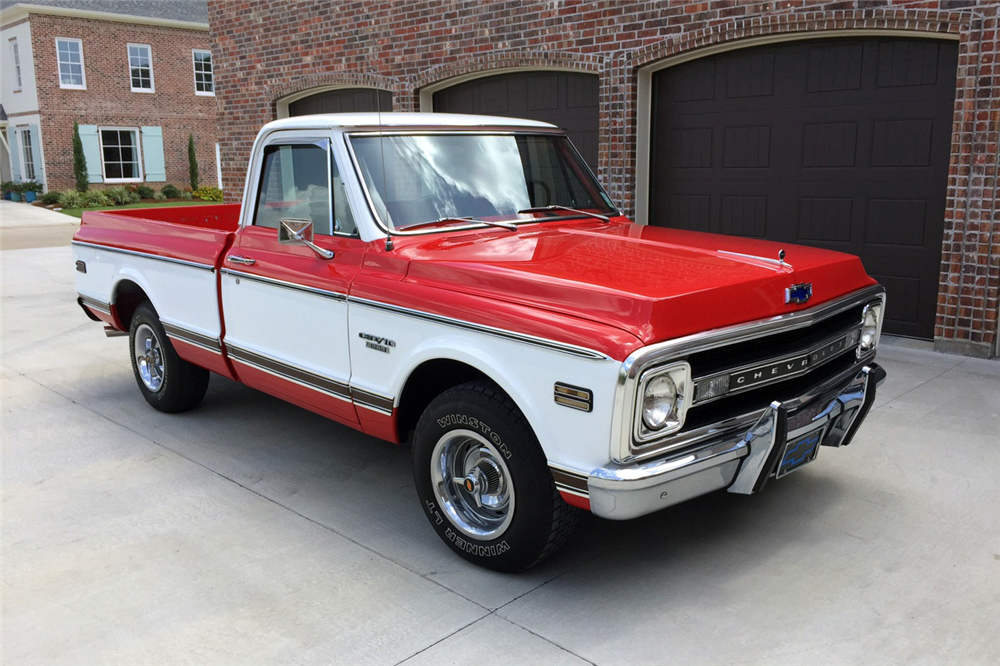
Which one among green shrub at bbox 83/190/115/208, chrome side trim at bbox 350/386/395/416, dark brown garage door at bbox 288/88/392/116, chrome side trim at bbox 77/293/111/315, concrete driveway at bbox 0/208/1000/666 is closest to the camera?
concrete driveway at bbox 0/208/1000/666

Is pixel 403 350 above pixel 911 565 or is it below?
above

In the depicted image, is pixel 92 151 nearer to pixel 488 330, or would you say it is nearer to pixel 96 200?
pixel 96 200

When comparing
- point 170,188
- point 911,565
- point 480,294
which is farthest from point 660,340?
point 170,188

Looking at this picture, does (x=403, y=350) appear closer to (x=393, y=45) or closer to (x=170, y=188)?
(x=393, y=45)

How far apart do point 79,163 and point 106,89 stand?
118 inches

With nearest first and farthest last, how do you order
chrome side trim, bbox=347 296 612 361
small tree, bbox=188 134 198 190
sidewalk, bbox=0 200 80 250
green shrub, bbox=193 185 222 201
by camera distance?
chrome side trim, bbox=347 296 612 361
sidewalk, bbox=0 200 80 250
green shrub, bbox=193 185 222 201
small tree, bbox=188 134 198 190

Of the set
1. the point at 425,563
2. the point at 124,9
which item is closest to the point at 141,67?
the point at 124,9

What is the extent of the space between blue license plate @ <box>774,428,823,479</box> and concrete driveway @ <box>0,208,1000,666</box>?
1.47 feet

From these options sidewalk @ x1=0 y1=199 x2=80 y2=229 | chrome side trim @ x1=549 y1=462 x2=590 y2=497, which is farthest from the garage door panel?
sidewalk @ x1=0 y1=199 x2=80 y2=229

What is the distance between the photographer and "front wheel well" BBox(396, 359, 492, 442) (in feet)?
12.8

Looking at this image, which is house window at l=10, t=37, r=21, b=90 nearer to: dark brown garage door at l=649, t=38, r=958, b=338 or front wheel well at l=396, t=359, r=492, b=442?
dark brown garage door at l=649, t=38, r=958, b=338

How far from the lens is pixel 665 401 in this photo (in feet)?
10.5

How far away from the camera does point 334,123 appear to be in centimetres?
450

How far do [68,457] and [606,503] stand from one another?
367 centimetres
